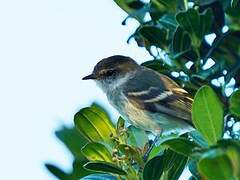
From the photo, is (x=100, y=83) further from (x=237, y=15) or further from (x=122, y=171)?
(x=122, y=171)

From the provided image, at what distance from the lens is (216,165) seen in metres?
1.83

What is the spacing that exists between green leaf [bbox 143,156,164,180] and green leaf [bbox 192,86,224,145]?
299mm

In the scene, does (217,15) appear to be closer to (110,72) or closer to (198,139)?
(198,139)

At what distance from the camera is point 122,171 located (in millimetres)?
2750

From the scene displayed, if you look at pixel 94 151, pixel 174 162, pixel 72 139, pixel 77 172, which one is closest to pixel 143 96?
pixel 72 139

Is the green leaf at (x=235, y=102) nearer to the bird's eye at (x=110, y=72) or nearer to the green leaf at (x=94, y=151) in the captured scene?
the green leaf at (x=94, y=151)

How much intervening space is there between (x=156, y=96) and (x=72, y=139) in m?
2.53

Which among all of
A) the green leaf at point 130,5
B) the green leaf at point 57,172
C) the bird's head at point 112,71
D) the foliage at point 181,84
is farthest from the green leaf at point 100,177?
the bird's head at point 112,71

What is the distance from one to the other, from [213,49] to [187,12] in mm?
239

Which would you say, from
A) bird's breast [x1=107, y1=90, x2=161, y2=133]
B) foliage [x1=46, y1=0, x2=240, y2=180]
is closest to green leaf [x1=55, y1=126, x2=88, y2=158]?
foliage [x1=46, y1=0, x2=240, y2=180]

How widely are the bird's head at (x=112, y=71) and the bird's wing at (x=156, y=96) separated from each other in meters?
0.24

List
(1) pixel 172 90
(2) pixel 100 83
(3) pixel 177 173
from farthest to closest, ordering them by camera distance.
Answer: (2) pixel 100 83, (1) pixel 172 90, (3) pixel 177 173

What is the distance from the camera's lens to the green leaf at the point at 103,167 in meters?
2.68

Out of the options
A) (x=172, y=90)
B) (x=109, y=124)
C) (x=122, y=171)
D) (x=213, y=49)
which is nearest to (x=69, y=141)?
(x=109, y=124)
